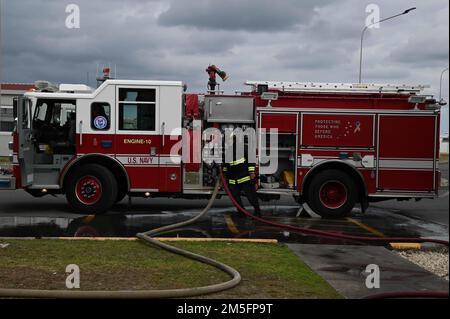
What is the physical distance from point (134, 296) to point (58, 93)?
6.90 meters

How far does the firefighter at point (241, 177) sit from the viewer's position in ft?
33.8

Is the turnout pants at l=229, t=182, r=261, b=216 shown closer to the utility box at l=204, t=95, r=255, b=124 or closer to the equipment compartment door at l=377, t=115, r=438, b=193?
the utility box at l=204, t=95, r=255, b=124

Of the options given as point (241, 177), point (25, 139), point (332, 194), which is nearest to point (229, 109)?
point (241, 177)

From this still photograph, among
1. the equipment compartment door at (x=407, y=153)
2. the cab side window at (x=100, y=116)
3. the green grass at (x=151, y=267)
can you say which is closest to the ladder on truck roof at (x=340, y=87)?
the equipment compartment door at (x=407, y=153)

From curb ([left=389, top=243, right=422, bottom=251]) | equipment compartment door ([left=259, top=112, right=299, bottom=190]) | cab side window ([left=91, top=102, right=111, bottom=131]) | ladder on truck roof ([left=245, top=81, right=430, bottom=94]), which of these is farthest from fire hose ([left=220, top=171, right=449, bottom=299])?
cab side window ([left=91, top=102, right=111, bottom=131])

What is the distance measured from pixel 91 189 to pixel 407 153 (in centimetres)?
618

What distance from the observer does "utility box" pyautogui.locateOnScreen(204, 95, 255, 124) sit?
35.0 feet

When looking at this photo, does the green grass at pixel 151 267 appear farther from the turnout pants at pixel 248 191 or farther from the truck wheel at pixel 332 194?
the truck wheel at pixel 332 194

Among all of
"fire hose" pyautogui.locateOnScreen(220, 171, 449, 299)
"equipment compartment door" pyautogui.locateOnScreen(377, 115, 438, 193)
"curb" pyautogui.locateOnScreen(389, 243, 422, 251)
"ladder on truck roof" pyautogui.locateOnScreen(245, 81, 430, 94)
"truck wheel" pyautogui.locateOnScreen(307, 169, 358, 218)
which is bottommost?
"curb" pyautogui.locateOnScreen(389, 243, 422, 251)

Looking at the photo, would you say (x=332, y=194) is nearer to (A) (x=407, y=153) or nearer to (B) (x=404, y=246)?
(A) (x=407, y=153)

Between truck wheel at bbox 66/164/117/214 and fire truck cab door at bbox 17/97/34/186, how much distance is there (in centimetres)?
77

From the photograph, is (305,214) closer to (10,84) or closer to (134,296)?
(134,296)

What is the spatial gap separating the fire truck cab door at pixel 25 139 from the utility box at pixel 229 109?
345cm

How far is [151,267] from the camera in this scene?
248 inches
